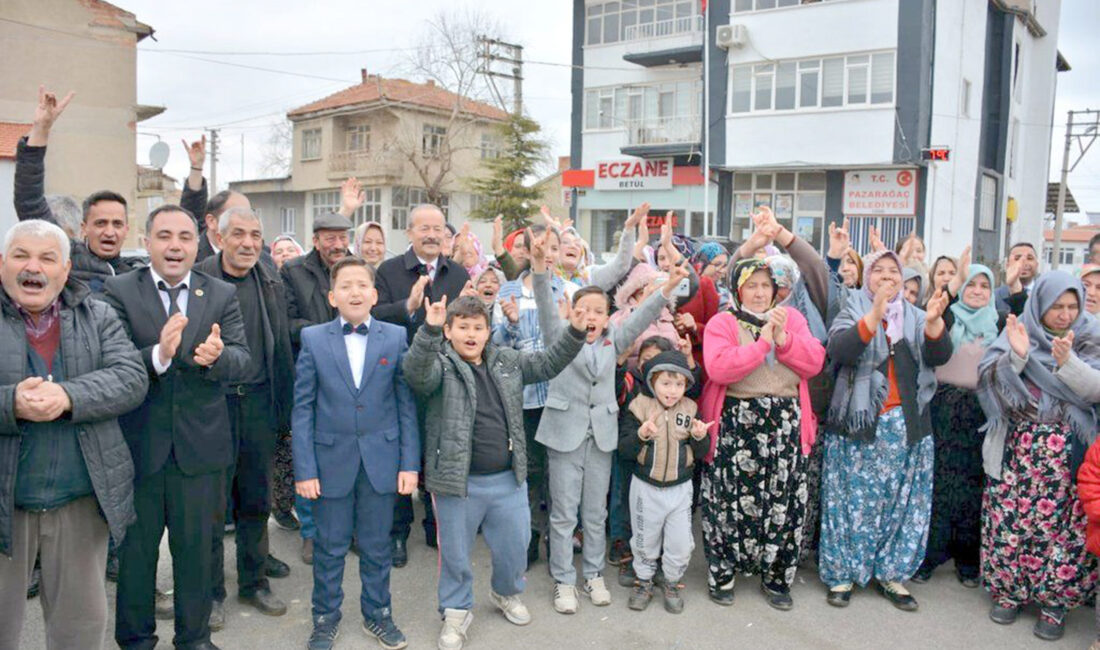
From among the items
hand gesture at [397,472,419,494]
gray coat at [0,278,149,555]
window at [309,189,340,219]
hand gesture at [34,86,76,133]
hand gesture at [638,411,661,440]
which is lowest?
hand gesture at [397,472,419,494]

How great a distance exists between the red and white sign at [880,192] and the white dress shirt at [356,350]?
22240 mm

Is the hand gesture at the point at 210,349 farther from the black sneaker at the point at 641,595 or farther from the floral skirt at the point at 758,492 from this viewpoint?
the floral skirt at the point at 758,492

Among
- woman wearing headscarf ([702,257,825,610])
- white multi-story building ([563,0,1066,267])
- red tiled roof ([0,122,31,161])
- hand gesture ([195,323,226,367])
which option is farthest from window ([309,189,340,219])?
hand gesture ([195,323,226,367])

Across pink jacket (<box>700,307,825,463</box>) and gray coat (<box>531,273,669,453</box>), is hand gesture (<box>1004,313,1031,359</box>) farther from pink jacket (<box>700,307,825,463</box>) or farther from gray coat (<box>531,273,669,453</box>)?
gray coat (<box>531,273,669,453</box>)

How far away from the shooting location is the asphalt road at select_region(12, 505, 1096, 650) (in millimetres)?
4199

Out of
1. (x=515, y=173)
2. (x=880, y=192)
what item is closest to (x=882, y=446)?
(x=880, y=192)

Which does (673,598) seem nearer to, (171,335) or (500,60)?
(171,335)

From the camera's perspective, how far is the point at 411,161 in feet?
118

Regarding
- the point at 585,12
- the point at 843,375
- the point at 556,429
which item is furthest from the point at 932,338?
the point at 585,12

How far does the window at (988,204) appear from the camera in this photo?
26500 mm

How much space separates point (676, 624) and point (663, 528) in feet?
1.76

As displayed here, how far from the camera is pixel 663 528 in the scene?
4.71 meters

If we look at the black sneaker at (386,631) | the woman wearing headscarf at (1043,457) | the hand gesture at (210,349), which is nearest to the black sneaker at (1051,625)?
the woman wearing headscarf at (1043,457)

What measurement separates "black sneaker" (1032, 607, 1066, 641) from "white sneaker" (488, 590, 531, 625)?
2795 millimetres
